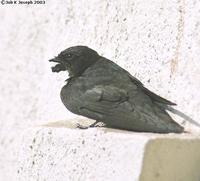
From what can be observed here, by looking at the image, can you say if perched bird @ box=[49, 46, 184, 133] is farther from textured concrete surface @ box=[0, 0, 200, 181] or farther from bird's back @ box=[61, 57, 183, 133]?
textured concrete surface @ box=[0, 0, 200, 181]

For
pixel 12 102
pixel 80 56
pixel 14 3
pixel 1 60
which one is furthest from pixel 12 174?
pixel 80 56

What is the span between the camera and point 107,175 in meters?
2.21

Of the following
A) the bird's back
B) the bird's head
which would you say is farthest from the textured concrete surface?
the bird's head

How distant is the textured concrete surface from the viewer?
105 inches

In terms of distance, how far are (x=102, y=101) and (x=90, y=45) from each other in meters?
0.94

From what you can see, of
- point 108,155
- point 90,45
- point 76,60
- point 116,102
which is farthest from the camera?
point 90,45

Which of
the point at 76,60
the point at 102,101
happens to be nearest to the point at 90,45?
the point at 76,60

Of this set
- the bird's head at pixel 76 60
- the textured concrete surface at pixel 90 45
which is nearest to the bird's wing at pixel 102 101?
the bird's head at pixel 76 60

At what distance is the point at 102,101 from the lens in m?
2.40

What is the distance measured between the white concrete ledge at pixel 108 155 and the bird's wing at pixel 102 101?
0.09m

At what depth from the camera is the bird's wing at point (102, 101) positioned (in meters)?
2.37

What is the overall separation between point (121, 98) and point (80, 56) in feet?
1.14

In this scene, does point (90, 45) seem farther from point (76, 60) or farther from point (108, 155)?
point (108, 155)

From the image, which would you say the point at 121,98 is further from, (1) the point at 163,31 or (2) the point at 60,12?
(2) the point at 60,12
